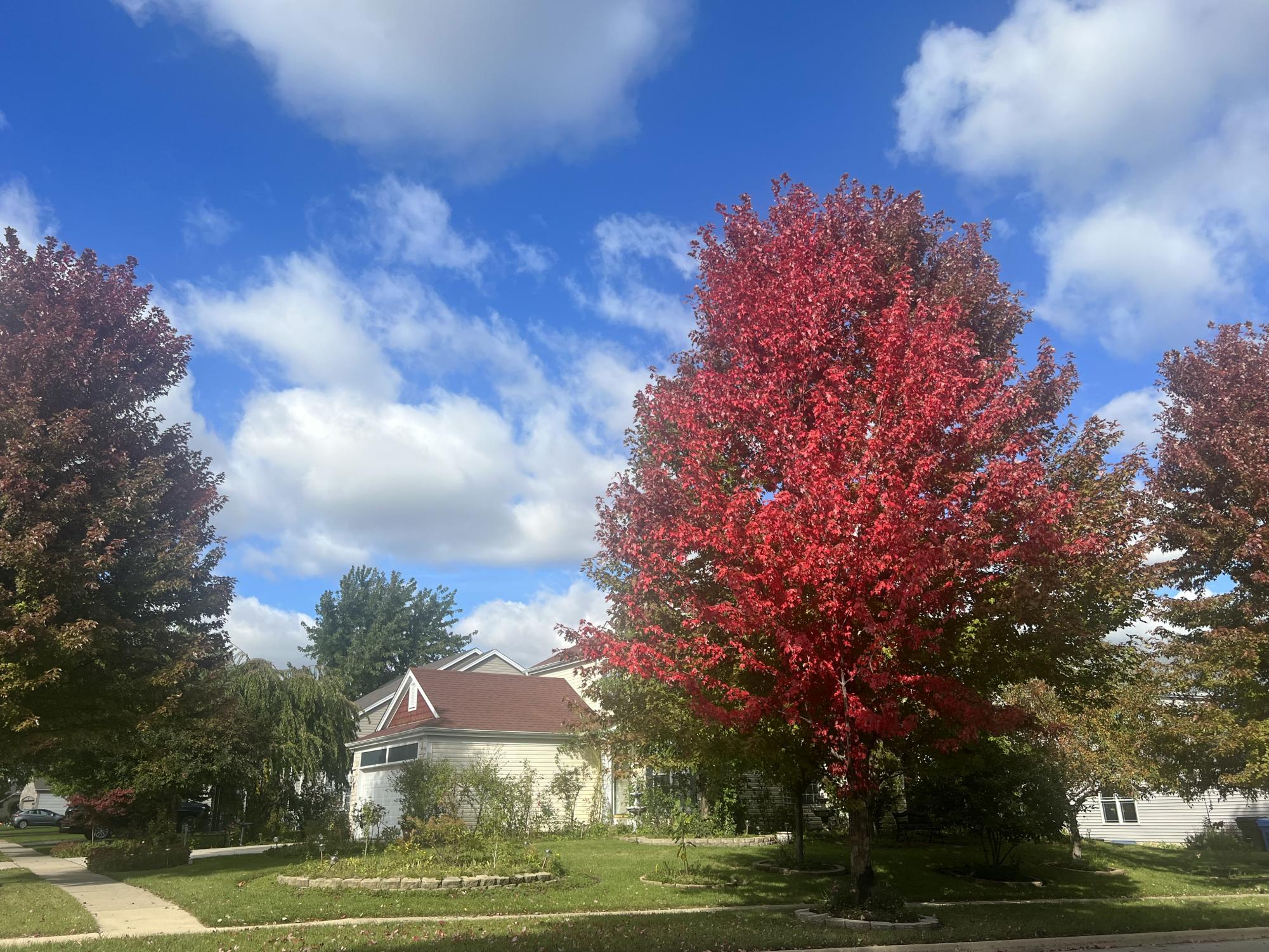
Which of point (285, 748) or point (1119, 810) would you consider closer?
point (285, 748)

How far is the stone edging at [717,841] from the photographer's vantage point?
2097 cm

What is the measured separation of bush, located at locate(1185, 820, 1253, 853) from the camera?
2467 centimetres

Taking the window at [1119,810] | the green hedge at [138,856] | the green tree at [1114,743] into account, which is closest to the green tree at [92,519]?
the green hedge at [138,856]

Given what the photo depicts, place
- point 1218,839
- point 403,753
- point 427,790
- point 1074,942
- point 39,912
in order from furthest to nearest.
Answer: point 403,753, point 1218,839, point 427,790, point 39,912, point 1074,942

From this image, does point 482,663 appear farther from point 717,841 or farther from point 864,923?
point 864,923

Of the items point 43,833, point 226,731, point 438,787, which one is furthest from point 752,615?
point 43,833

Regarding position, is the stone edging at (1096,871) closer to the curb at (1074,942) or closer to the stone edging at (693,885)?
the curb at (1074,942)

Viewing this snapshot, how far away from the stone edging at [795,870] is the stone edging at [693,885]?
1.92 m

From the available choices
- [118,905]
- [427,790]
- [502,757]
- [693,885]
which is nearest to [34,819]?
Result: [502,757]

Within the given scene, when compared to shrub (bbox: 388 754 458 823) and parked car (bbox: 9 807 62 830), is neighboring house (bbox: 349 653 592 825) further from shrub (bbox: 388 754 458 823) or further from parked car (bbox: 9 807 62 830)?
parked car (bbox: 9 807 62 830)

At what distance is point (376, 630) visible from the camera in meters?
65.6

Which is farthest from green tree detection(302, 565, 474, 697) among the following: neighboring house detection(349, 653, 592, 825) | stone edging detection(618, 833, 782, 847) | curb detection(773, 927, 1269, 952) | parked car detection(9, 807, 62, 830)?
curb detection(773, 927, 1269, 952)

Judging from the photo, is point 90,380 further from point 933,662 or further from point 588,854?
point 933,662

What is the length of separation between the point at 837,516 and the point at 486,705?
22.9 m
